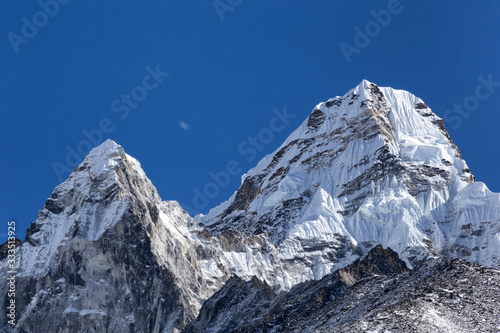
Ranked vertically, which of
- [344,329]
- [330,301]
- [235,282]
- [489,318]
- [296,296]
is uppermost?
[235,282]

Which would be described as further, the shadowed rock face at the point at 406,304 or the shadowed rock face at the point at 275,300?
the shadowed rock face at the point at 275,300

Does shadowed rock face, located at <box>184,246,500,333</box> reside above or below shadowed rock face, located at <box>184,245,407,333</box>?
below

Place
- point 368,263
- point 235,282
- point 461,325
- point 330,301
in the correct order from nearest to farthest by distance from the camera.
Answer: point 461,325 < point 330,301 < point 368,263 < point 235,282

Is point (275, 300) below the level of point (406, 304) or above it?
above

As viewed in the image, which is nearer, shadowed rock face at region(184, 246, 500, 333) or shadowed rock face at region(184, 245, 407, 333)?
shadowed rock face at region(184, 246, 500, 333)

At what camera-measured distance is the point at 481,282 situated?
339 feet

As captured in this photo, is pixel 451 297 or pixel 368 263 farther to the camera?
pixel 368 263

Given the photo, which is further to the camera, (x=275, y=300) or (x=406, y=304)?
(x=275, y=300)

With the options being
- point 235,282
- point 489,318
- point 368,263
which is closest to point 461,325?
point 489,318

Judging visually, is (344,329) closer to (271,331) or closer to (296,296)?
(271,331)

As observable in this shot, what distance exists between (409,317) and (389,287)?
14292 mm

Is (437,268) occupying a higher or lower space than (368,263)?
lower

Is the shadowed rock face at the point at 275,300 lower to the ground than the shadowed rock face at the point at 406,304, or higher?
higher

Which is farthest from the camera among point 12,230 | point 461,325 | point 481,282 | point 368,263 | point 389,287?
point 368,263
